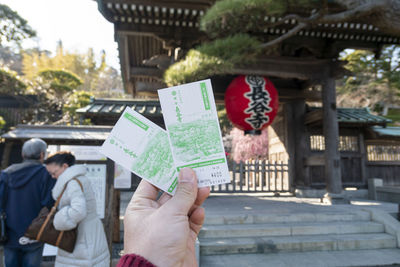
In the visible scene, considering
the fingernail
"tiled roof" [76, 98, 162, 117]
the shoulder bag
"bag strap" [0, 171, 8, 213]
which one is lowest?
the shoulder bag

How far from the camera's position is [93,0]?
5.58 meters

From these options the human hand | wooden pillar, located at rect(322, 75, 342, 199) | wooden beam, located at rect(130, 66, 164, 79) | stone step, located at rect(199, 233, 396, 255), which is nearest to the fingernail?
the human hand

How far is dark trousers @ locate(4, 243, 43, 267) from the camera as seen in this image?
253 centimetres

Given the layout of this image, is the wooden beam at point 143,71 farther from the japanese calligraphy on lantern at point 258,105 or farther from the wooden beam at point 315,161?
the wooden beam at point 315,161

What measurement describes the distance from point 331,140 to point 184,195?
24.4ft

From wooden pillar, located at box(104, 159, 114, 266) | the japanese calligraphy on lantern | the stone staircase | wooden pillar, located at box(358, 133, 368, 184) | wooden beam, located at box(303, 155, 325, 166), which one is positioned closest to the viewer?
wooden pillar, located at box(104, 159, 114, 266)

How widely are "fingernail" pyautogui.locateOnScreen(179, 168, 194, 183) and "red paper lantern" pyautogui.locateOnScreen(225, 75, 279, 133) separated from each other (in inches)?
196

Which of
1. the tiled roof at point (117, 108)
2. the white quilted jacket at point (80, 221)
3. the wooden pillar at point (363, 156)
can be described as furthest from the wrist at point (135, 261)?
the wooden pillar at point (363, 156)

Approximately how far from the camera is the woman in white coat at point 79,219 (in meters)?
2.30

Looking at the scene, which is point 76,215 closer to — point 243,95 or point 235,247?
point 235,247

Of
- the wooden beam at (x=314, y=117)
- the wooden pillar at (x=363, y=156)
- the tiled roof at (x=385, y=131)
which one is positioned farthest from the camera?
the wooden pillar at (x=363, y=156)

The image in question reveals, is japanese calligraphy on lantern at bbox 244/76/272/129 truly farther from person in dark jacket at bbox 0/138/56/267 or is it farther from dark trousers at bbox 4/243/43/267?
dark trousers at bbox 4/243/43/267

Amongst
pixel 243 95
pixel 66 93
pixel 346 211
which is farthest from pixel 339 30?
pixel 66 93

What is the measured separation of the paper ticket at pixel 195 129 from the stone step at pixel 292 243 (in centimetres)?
370
